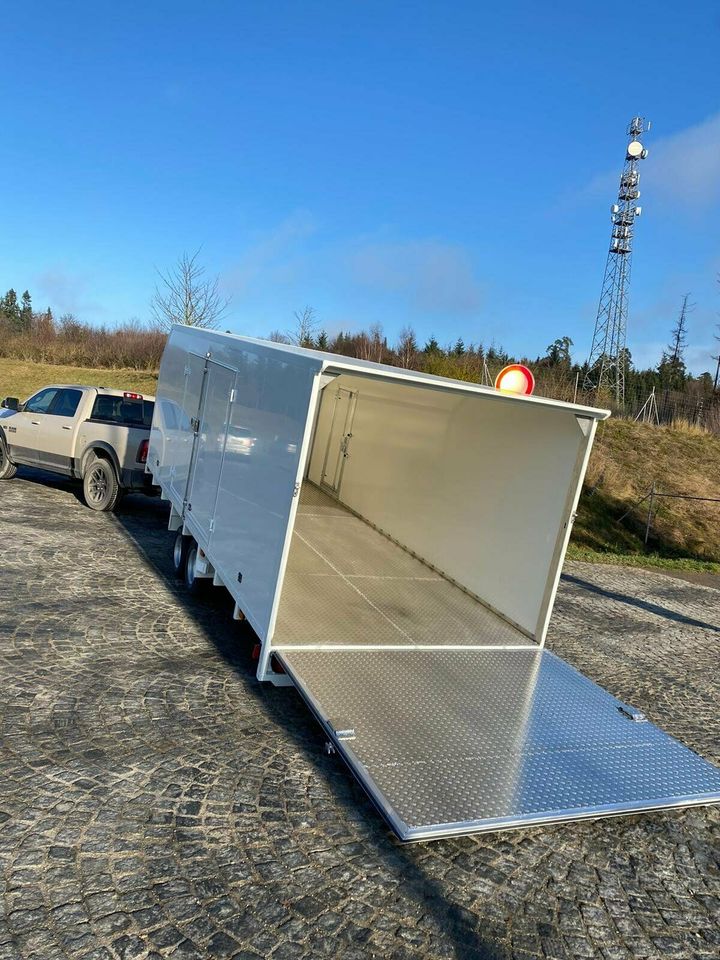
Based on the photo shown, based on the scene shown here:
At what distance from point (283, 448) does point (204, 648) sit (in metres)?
2.07

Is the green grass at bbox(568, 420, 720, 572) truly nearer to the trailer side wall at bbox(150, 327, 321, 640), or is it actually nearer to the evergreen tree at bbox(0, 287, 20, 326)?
the trailer side wall at bbox(150, 327, 321, 640)

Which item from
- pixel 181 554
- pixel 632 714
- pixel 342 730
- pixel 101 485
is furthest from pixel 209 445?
pixel 101 485

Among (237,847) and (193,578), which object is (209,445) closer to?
(193,578)

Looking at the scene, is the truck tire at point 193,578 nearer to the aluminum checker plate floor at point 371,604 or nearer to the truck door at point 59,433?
the aluminum checker plate floor at point 371,604

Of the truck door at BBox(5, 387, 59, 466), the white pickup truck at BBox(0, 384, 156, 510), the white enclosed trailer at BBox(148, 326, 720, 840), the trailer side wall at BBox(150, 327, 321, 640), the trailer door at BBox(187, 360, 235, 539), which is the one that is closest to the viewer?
the white enclosed trailer at BBox(148, 326, 720, 840)

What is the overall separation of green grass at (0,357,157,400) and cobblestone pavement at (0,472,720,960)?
25.6 metres

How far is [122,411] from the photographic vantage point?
10.5m

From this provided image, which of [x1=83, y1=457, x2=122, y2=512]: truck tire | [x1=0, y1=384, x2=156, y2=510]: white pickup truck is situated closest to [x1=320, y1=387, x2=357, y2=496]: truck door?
[x1=0, y1=384, x2=156, y2=510]: white pickup truck

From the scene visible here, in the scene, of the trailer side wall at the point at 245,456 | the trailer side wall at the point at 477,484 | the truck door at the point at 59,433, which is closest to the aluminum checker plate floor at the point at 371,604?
the trailer side wall at the point at 477,484

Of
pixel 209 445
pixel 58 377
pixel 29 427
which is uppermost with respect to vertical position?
pixel 209 445

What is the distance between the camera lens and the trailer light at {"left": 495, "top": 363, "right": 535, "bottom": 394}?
5.23 metres

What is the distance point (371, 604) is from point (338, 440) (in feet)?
Result: 19.6

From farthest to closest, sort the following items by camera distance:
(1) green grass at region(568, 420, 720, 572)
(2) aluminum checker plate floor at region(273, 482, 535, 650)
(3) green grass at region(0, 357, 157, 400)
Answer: (3) green grass at region(0, 357, 157, 400) < (1) green grass at region(568, 420, 720, 572) < (2) aluminum checker plate floor at region(273, 482, 535, 650)

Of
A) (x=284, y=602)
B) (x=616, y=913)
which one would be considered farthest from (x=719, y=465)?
(x=616, y=913)
